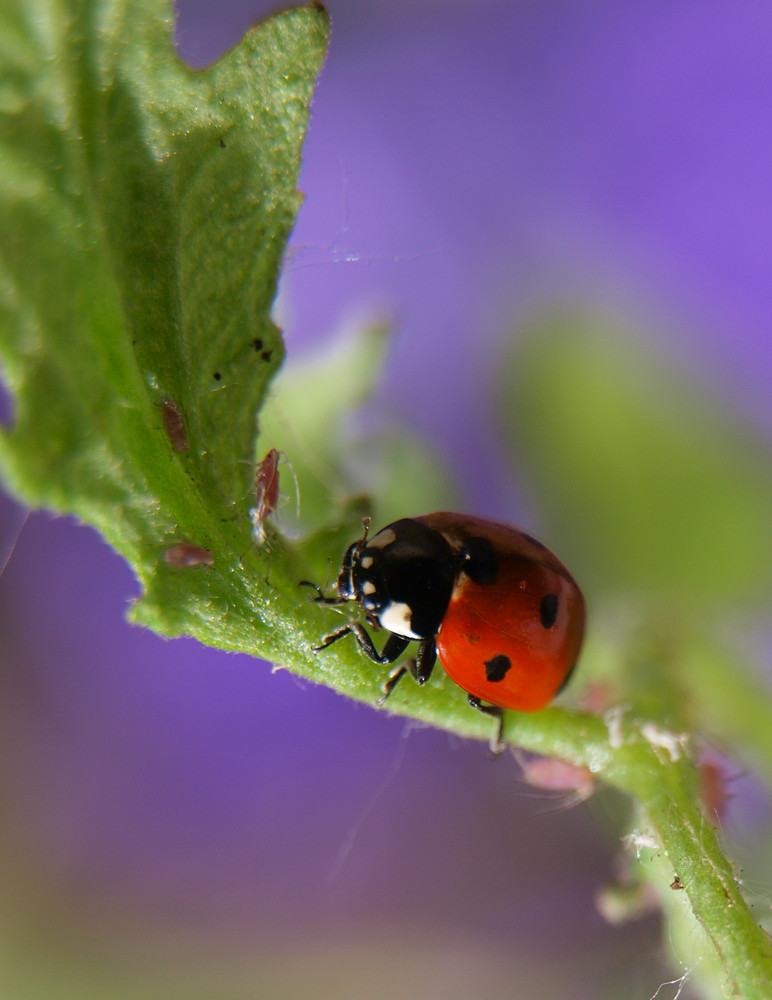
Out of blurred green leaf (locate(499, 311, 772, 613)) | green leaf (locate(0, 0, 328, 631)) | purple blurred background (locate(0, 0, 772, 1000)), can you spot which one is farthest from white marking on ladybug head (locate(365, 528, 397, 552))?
purple blurred background (locate(0, 0, 772, 1000))

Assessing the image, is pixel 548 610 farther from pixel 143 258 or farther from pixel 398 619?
pixel 143 258

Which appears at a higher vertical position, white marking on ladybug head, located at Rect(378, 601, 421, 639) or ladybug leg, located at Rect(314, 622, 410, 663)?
white marking on ladybug head, located at Rect(378, 601, 421, 639)

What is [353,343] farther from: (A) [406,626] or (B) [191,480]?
(B) [191,480]

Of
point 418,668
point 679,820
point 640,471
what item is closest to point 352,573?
point 418,668

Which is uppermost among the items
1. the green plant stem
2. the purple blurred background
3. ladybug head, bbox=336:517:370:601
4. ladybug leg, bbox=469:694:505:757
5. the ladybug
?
the purple blurred background

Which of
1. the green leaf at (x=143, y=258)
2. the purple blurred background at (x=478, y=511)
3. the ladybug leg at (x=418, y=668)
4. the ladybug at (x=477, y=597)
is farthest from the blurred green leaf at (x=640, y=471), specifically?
the green leaf at (x=143, y=258)

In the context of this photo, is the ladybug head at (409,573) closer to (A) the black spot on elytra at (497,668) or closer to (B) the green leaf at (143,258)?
(A) the black spot on elytra at (497,668)

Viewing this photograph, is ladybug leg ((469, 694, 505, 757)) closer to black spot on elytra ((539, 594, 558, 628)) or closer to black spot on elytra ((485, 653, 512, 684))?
black spot on elytra ((485, 653, 512, 684))
